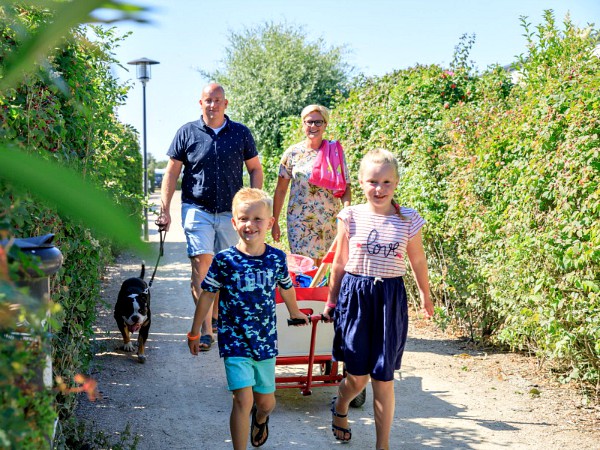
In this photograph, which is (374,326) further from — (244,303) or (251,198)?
(251,198)

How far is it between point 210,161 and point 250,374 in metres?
2.66

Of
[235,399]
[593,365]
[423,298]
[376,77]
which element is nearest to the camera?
[235,399]

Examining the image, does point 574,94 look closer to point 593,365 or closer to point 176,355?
point 593,365

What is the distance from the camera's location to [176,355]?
6383mm

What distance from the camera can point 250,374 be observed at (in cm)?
388

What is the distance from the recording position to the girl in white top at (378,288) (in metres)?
Result: 4.02

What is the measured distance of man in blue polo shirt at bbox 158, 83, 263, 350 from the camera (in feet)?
20.2

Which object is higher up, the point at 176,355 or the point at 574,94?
the point at 574,94

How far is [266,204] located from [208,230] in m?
2.30

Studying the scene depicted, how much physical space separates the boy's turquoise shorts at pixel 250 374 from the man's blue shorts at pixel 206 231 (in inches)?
91.4

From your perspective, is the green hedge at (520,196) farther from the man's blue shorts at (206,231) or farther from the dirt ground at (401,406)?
the man's blue shorts at (206,231)

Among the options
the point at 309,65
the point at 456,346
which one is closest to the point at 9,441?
the point at 456,346

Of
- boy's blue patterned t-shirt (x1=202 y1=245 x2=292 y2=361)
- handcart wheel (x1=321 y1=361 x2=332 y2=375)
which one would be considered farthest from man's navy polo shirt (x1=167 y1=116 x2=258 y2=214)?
boy's blue patterned t-shirt (x1=202 y1=245 x2=292 y2=361)

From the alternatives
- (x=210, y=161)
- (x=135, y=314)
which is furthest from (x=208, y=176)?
(x=135, y=314)
